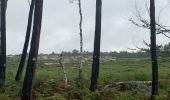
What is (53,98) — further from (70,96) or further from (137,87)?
(137,87)

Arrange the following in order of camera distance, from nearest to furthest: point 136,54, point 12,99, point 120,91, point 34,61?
point 34,61, point 12,99, point 120,91, point 136,54

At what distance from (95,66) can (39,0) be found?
7597 millimetres

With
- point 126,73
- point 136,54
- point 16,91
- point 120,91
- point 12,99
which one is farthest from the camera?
point 136,54

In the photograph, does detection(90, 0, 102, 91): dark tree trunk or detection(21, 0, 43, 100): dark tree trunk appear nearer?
detection(21, 0, 43, 100): dark tree trunk

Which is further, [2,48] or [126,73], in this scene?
[126,73]

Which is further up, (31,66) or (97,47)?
(97,47)

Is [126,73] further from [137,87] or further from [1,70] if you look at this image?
[1,70]

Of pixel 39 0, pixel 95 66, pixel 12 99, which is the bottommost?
pixel 12 99

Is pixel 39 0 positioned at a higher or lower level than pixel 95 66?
higher

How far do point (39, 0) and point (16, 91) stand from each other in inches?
277

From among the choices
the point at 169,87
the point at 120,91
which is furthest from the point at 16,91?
the point at 169,87

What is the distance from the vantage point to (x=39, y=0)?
21906 mm

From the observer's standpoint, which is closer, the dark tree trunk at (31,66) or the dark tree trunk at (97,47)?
the dark tree trunk at (31,66)

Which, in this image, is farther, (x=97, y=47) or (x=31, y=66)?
(x=97, y=47)
